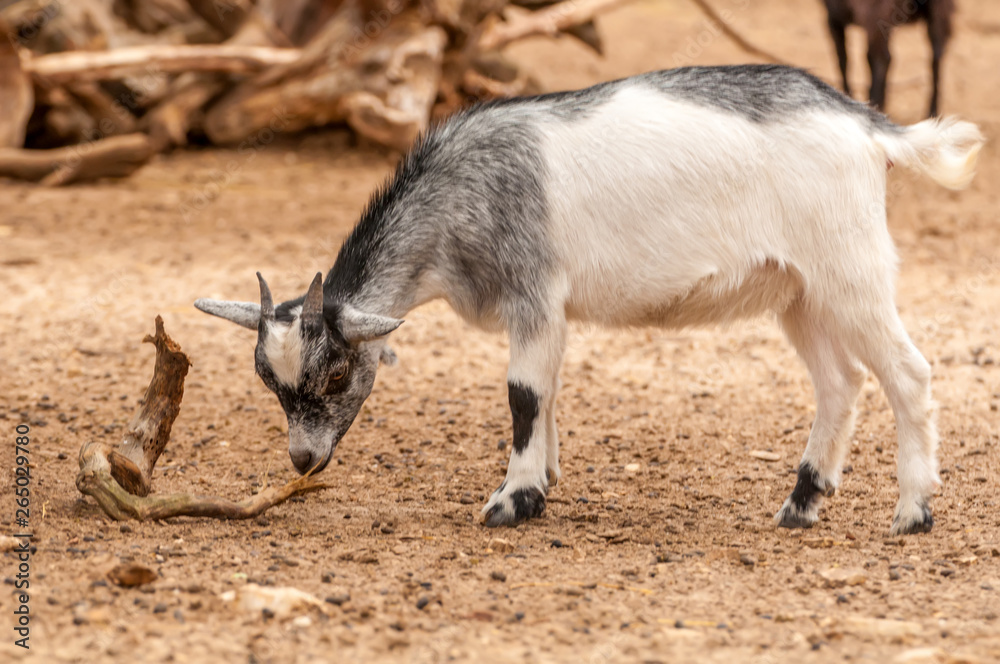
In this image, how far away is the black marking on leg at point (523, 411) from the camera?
4246 mm

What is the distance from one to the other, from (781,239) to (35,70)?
25.4 feet

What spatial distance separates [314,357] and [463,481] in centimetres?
112

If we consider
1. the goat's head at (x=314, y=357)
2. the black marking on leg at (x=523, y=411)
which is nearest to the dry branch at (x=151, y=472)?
the goat's head at (x=314, y=357)

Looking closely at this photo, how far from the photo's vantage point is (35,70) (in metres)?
9.75

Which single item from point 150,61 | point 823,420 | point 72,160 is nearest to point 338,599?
point 823,420

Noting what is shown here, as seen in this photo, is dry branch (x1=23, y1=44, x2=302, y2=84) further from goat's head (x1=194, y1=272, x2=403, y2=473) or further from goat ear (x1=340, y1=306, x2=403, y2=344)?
goat ear (x1=340, y1=306, x2=403, y2=344)

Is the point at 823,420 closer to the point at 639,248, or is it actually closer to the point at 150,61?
the point at 639,248

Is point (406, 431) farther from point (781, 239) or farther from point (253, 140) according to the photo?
point (253, 140)

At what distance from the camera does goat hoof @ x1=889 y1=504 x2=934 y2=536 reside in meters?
4.11

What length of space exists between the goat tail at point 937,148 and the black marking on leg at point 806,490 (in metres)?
1.19

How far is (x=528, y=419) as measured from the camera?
427 cm

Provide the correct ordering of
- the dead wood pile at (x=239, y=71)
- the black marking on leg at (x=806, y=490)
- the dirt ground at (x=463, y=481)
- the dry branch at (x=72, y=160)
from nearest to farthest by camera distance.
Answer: the dirt ground at (x=463, y=481)
the black marking on leg at (x=806, y=490)
the dry branch at (x=72, y=160)
the dead wood pile at (x=239, y=71)

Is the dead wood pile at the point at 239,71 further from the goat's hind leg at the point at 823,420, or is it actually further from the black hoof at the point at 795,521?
the black hoof at the point at 795,521

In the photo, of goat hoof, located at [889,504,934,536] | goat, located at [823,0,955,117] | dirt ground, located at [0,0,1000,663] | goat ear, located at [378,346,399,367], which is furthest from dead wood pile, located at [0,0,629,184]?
goat hoof, located at [889,504,934,536]
